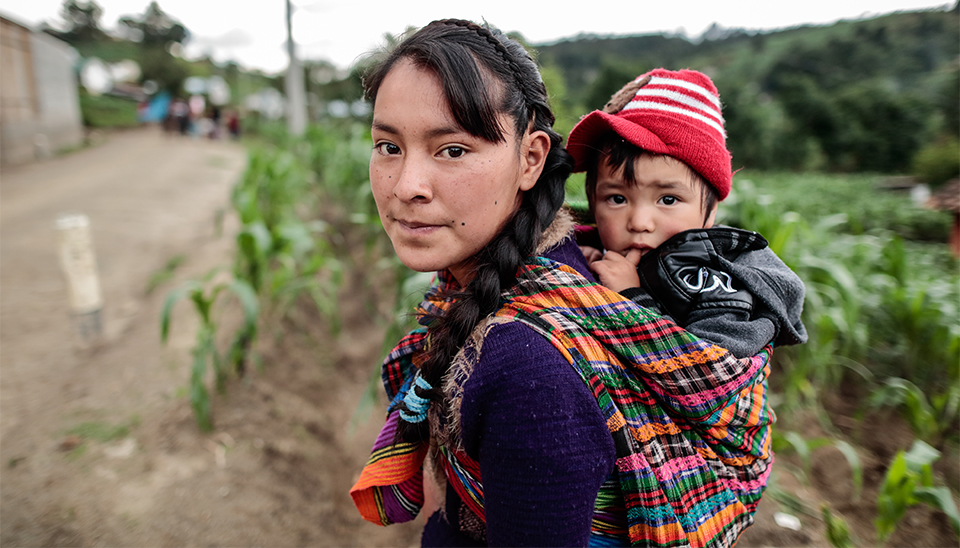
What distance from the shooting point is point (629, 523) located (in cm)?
79

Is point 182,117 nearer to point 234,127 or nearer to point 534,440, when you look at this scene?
point 234,127

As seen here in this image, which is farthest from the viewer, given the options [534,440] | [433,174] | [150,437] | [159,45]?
[159,45]

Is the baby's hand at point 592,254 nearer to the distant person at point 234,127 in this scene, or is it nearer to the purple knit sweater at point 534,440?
the purple knit sweater at point 534,440

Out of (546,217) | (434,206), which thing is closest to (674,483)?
(546,217)

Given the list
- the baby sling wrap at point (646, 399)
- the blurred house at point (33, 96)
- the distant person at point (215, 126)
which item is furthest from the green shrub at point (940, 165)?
the distant person at point (215, 126)

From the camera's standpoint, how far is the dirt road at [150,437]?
1.88 m

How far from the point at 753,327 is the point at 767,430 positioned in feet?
0.86

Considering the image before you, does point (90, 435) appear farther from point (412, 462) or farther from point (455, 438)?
point (455, 438)

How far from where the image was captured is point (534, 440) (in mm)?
672

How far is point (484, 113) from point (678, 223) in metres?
0.50

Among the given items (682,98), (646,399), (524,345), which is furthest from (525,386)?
(682,98)

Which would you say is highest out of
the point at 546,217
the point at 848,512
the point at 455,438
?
the point at 546,217

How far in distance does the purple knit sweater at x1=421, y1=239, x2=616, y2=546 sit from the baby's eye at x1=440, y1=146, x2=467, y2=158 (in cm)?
28

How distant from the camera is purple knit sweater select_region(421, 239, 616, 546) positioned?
68cm
